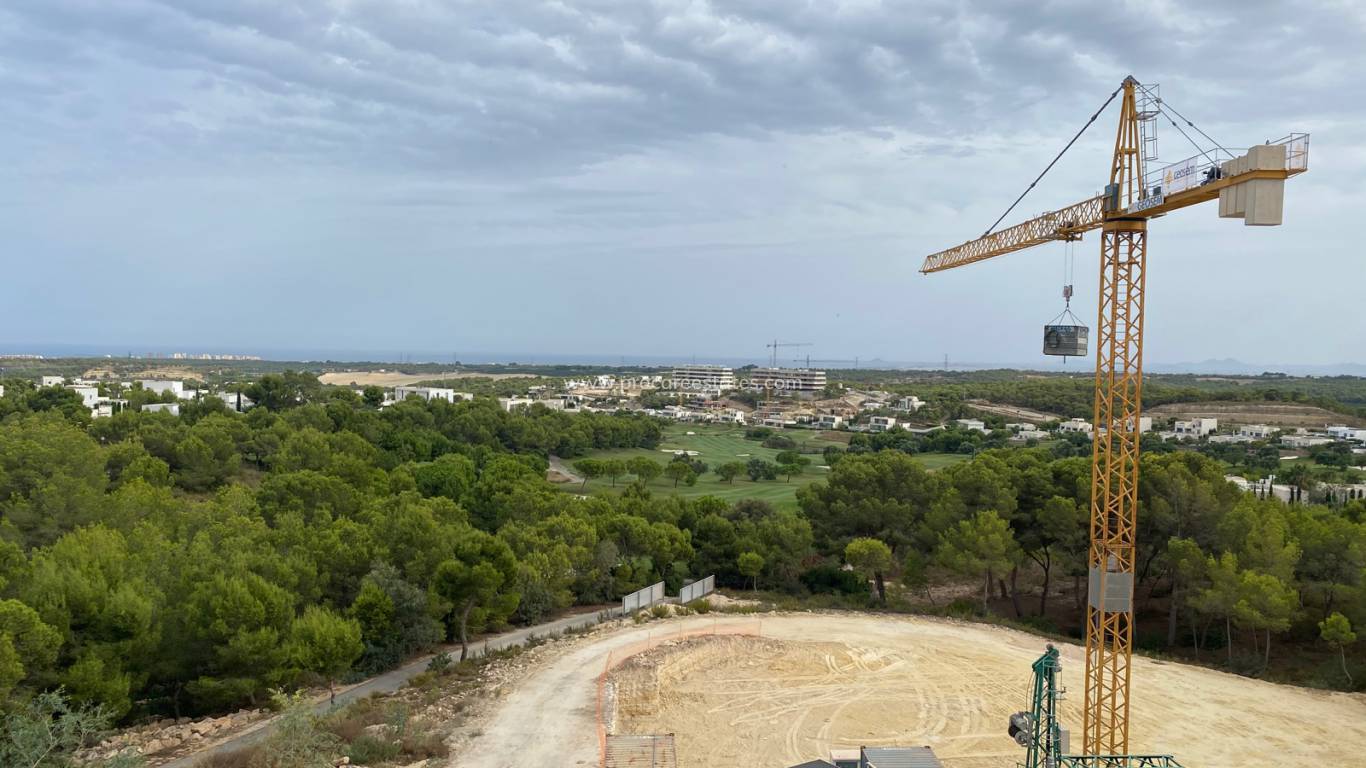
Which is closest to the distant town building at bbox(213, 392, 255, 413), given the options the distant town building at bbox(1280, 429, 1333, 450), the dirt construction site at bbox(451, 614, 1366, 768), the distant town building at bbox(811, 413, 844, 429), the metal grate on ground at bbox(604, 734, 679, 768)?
the dirt construction site at bbox(451, 614, 1366, 768)

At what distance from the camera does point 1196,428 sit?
75125mm

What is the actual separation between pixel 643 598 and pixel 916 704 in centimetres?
1213

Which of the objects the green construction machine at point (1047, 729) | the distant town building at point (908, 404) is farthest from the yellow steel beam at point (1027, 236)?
the distant town building at point (908, 404)

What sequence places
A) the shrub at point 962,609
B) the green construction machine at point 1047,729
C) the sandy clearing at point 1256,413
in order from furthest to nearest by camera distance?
the sandy clearing at point 1256,413, the shrub at point 962,609, the green construction machine at point 1047,729

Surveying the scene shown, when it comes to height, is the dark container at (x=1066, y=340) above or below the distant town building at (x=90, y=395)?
above

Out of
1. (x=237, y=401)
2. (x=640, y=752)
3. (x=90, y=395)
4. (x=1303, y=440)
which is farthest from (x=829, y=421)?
(x=640, y=752)

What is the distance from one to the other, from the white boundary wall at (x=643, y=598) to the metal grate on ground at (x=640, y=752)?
11.6 meters

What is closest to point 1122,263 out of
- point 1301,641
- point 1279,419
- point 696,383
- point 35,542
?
point 1301,641

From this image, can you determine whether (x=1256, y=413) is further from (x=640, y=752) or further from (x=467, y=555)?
(x=640, y=752)

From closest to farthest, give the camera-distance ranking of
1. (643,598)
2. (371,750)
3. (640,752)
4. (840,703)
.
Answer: (371,750)
(640,752)
(840,703)
(643,598)

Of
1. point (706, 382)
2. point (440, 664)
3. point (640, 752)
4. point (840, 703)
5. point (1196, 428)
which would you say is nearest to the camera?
point (640, 752)

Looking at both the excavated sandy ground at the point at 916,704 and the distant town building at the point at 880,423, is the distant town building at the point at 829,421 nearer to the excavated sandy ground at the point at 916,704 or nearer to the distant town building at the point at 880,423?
the distant town building at the point at 880,423

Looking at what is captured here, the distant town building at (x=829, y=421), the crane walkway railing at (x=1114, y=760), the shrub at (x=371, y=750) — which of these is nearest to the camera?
the crane walkway railing at (x=1114, y=760)

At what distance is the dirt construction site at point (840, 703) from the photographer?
1819cm
